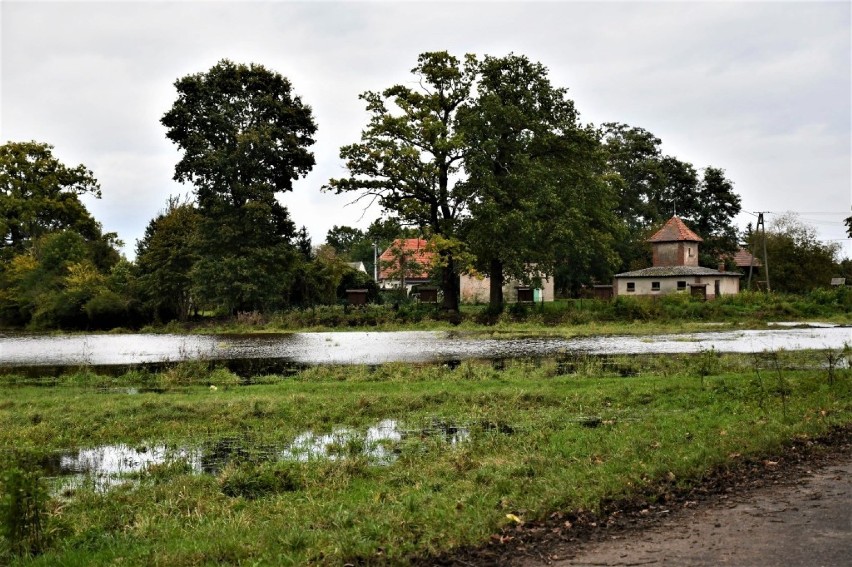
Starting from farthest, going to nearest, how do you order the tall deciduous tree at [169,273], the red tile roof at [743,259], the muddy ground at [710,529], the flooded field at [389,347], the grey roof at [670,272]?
the red tile roof at [743,259]
the grey roof at [670,272]
the tall deciduous tree at [169,273]
the flooded field at [389,347]
the muddy ground at [710,529]

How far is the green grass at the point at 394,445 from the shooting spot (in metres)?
7.83

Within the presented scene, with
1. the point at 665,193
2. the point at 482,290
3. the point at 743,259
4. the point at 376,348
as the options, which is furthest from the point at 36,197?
the point at 743,259

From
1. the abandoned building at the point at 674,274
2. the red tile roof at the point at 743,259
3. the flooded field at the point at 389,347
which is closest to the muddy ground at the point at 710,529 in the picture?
the flooded field at the point at 389,347

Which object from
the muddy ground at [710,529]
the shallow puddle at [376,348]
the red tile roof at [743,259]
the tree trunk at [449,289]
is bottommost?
the muddy ground at [710,529]

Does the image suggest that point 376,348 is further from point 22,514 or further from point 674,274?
point 674,274

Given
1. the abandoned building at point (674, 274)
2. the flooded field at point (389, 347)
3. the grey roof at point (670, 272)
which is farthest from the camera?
the abandoned building at point (674, 274)

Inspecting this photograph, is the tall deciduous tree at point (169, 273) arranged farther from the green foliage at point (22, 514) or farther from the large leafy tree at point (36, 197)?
the green foliage at point (22, 514)

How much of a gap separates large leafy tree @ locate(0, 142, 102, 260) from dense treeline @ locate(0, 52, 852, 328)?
18 centimetres

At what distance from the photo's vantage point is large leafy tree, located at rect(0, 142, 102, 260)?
75.8 m

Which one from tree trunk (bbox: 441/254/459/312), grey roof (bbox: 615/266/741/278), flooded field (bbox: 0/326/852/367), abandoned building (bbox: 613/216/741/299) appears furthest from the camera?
abandoned building (bbox: 613/216/741/299)

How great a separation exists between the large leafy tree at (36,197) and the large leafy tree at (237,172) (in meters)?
27.0

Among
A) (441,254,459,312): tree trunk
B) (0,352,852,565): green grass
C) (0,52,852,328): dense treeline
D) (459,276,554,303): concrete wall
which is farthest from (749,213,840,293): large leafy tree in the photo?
(0,352,852,565): green grass

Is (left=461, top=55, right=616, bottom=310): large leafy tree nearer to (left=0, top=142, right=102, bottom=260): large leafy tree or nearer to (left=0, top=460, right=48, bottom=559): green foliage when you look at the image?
(left=0, top=460, right=48, bottom=559): green foliage

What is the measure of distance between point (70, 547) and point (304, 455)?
4707mm
